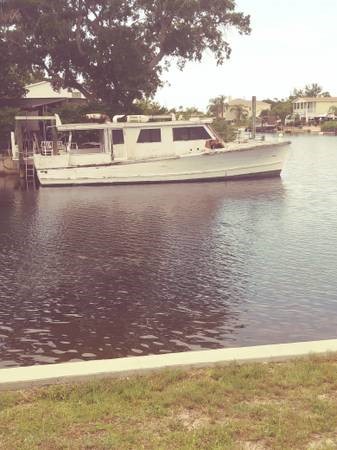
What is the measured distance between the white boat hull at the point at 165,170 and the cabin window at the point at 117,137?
1.59 metres

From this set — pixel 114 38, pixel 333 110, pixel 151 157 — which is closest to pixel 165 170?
pixel 151 157

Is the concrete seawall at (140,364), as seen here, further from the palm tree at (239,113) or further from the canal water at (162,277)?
the palm tree at (239,113)

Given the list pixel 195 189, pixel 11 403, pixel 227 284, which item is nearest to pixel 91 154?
pixel 195 189

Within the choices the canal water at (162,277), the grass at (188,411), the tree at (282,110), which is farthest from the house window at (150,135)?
the tree at (282,110)

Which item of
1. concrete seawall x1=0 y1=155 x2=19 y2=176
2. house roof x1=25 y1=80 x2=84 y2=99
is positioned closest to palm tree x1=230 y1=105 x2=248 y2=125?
house roof x1=25 y1=80 x2=84 y2=99

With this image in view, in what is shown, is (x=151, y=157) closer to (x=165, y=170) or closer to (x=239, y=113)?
(x=165, y=170)

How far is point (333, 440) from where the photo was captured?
5.02 m

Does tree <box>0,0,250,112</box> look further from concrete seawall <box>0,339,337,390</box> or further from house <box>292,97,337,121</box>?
house <box>292,97,337,121</box>

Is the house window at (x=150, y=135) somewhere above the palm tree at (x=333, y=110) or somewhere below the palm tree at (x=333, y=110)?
below

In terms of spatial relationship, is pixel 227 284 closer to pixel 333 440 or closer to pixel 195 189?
pixel 333 440

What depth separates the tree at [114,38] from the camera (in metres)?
45.3

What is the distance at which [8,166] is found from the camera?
45.8 metres

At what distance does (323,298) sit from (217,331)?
3317mm

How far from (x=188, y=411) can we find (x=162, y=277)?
8853mm
